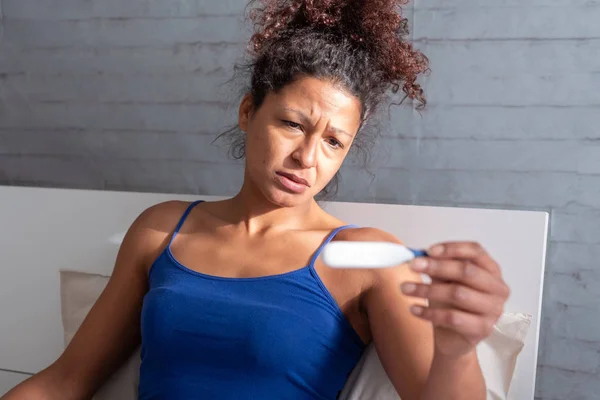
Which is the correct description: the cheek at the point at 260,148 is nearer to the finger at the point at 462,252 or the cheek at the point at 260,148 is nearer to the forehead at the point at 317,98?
the forehead at the point at 317,98

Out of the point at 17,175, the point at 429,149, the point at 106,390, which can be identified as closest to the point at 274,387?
the point at 106,390

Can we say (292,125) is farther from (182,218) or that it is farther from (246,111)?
(182,218)

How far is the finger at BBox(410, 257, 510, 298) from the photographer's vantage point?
0.87 meters

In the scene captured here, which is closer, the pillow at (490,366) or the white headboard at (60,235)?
the pillow at (490,366)

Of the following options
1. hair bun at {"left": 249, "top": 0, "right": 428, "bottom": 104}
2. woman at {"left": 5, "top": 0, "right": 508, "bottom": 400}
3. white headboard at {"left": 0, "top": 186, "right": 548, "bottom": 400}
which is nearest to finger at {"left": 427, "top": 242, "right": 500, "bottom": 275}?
woman at {"left": 5, "top": 0, "right": 508, "bottom": 400}

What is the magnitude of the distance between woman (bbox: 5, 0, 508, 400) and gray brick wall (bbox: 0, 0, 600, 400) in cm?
34

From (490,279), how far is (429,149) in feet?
2.81

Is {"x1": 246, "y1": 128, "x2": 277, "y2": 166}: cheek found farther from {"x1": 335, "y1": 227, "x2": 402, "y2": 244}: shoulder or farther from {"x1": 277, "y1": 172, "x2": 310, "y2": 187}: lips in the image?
{"x1": 335, "y1": 227, "x2": 402, "y2": 244}: shoulder

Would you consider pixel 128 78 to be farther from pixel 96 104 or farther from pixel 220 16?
pixel 220 16

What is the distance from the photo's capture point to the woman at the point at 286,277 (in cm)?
123

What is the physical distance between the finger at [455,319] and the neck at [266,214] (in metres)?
0.54

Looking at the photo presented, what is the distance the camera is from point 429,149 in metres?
1.71

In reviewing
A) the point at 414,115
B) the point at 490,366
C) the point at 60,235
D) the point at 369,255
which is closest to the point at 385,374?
the point at 490,366

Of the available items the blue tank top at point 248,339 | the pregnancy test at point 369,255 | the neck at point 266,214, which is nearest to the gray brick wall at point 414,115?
the neck at point 266,214
